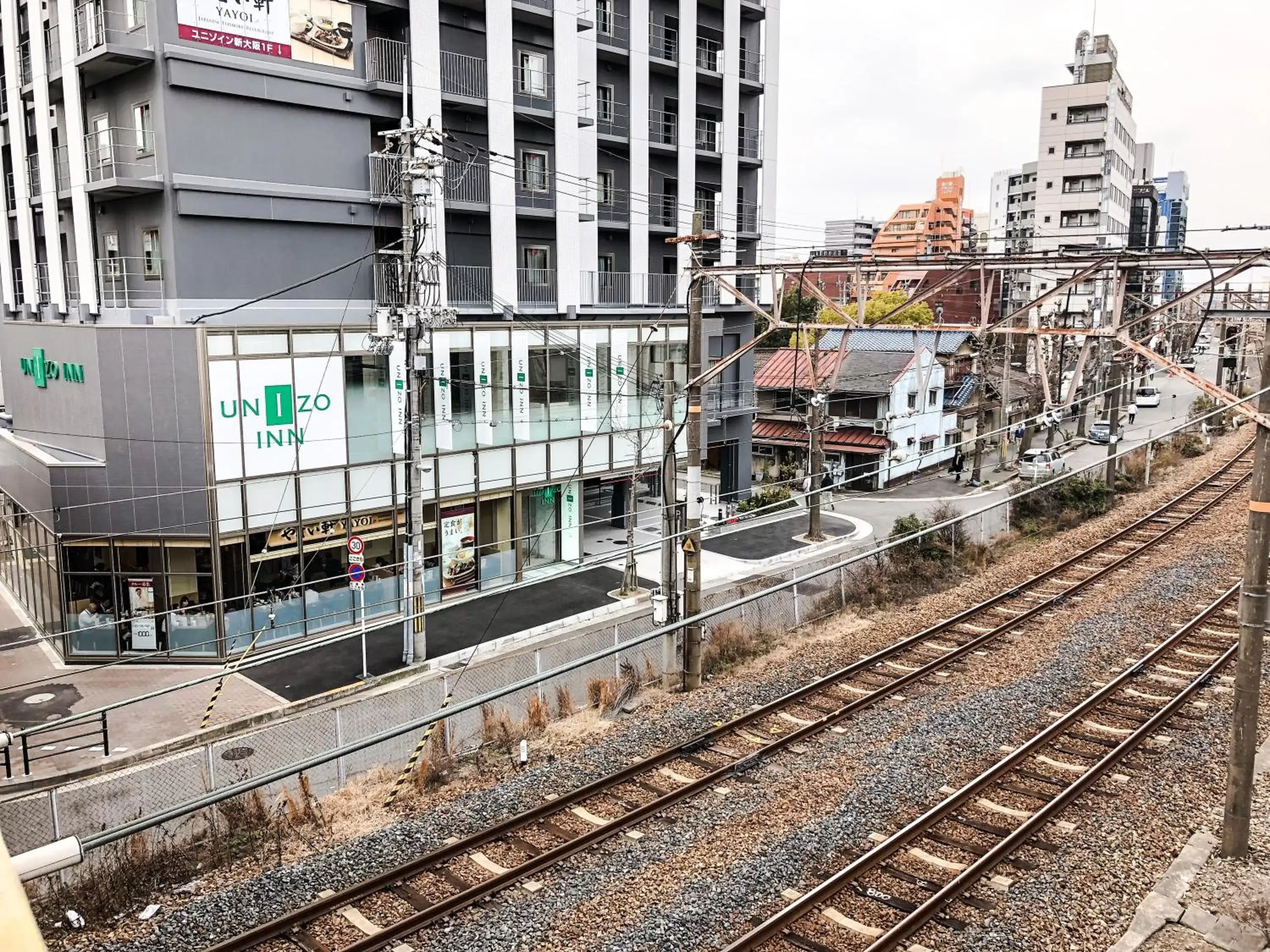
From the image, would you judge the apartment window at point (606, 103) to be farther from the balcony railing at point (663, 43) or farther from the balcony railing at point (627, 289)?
the balcony railing at point (627, 289)

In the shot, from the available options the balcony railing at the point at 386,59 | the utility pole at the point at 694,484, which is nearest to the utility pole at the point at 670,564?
the utility pole at the point at 694,484

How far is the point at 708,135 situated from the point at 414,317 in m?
20.9

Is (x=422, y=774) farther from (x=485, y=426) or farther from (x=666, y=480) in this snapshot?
(x=485, y=426)

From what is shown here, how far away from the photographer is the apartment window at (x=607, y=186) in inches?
1239

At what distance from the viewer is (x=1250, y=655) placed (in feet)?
32.1

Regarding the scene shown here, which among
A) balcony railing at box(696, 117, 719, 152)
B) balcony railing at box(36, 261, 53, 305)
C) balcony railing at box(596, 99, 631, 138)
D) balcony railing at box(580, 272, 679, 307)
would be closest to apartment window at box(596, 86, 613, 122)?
balcony railing at box(596, 99, 631, 138)

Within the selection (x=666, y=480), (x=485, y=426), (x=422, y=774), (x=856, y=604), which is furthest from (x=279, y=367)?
(x=856, y=604)

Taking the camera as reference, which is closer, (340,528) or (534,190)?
(340,528)

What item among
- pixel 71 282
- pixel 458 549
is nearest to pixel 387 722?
pixel 458 549

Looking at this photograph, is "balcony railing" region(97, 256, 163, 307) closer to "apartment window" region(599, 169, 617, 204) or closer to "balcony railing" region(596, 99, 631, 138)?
"apartment window" region(599, 169, 617, 204)

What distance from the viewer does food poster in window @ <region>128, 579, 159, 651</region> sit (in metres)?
20.1

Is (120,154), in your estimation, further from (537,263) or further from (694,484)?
(694,484)

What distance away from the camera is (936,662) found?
53.0 feet

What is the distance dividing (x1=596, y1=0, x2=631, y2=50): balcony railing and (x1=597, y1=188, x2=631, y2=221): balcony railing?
4617 mm
